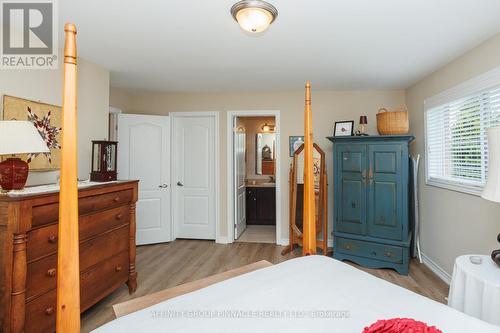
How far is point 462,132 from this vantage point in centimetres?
270

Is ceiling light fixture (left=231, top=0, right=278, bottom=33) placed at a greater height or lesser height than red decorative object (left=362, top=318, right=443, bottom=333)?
greater

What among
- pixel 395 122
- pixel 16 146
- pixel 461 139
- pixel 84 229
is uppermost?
pixel 395 122

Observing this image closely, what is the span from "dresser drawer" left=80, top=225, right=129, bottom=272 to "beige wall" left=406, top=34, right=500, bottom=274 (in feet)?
10.8

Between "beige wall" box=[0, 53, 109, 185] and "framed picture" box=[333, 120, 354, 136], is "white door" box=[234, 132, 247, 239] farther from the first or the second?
"beige wall" box=[0, 53, 109, 185]

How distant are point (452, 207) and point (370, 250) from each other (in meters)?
1.02

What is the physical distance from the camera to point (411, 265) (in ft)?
11.0

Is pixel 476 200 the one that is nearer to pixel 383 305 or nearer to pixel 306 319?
pixel 383 305

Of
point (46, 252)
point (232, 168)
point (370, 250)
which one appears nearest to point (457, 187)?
point (370, 250)

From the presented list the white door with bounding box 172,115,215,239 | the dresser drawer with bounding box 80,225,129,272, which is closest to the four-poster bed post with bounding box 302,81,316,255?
the dresser drawer with bounding box 80,225,129,272

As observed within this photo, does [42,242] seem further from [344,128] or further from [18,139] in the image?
[344,128]

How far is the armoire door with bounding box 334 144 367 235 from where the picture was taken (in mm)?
3350

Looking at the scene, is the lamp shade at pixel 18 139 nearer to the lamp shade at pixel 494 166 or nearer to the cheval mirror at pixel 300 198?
the lamp shade at pixel 494 166

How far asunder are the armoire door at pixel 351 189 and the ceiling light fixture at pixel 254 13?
2269 millimetres

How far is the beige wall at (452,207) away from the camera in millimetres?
2297
